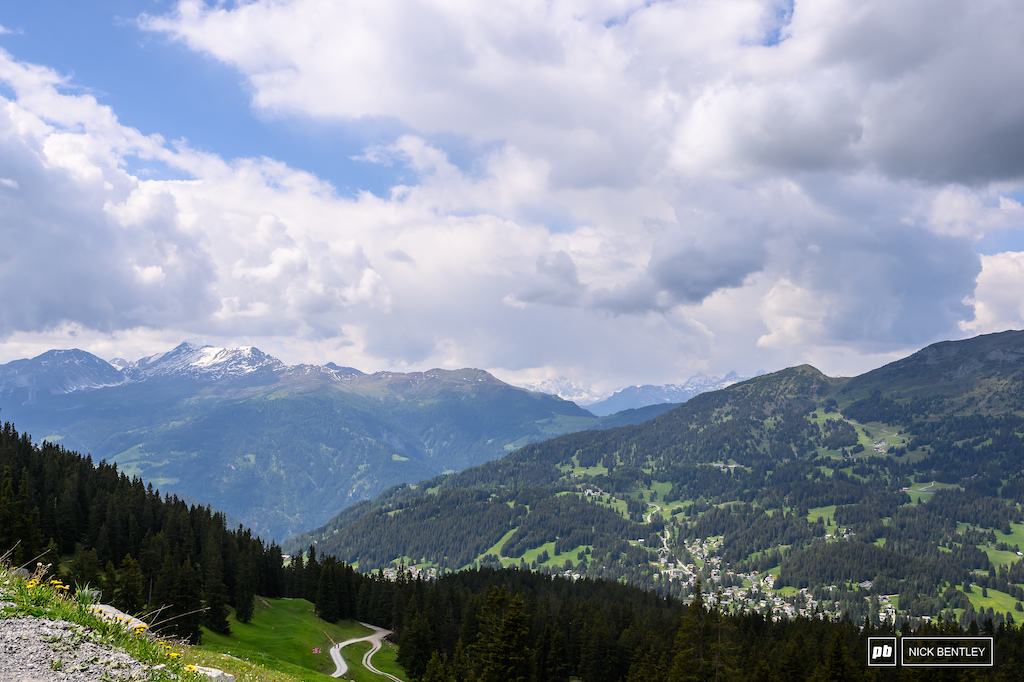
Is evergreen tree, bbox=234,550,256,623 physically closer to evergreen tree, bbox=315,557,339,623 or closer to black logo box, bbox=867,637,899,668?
evergreen tree, bbox=315,557,339,623

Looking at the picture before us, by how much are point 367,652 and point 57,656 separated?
10473 centimetres

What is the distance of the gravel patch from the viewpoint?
1262 cm

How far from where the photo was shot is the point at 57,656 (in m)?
13.2

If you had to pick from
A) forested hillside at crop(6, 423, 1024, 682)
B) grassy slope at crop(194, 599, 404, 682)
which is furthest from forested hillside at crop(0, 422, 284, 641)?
grassy slope at crop(194, 599, 404, 682)

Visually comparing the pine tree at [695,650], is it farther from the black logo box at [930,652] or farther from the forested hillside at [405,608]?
the black logo box at [930,652]

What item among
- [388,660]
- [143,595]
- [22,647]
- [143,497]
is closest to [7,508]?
[143,595]

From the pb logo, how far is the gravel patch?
97.7 metres

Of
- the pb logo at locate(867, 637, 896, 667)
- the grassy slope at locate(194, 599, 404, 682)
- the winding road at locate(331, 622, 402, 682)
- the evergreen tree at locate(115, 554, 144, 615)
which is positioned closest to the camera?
the evergreen tree at locate(115, 554, 144, 615)

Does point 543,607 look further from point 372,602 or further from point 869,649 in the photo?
point 869,649

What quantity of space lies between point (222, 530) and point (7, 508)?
1959 inches

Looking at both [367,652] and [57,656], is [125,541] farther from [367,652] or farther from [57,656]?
[57,656]

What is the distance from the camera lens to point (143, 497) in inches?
4402

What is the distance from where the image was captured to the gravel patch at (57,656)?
12625 millimetres

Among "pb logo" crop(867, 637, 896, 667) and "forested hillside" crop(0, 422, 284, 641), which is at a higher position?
"forested hillside" crop(0, 422, 284, 641)
